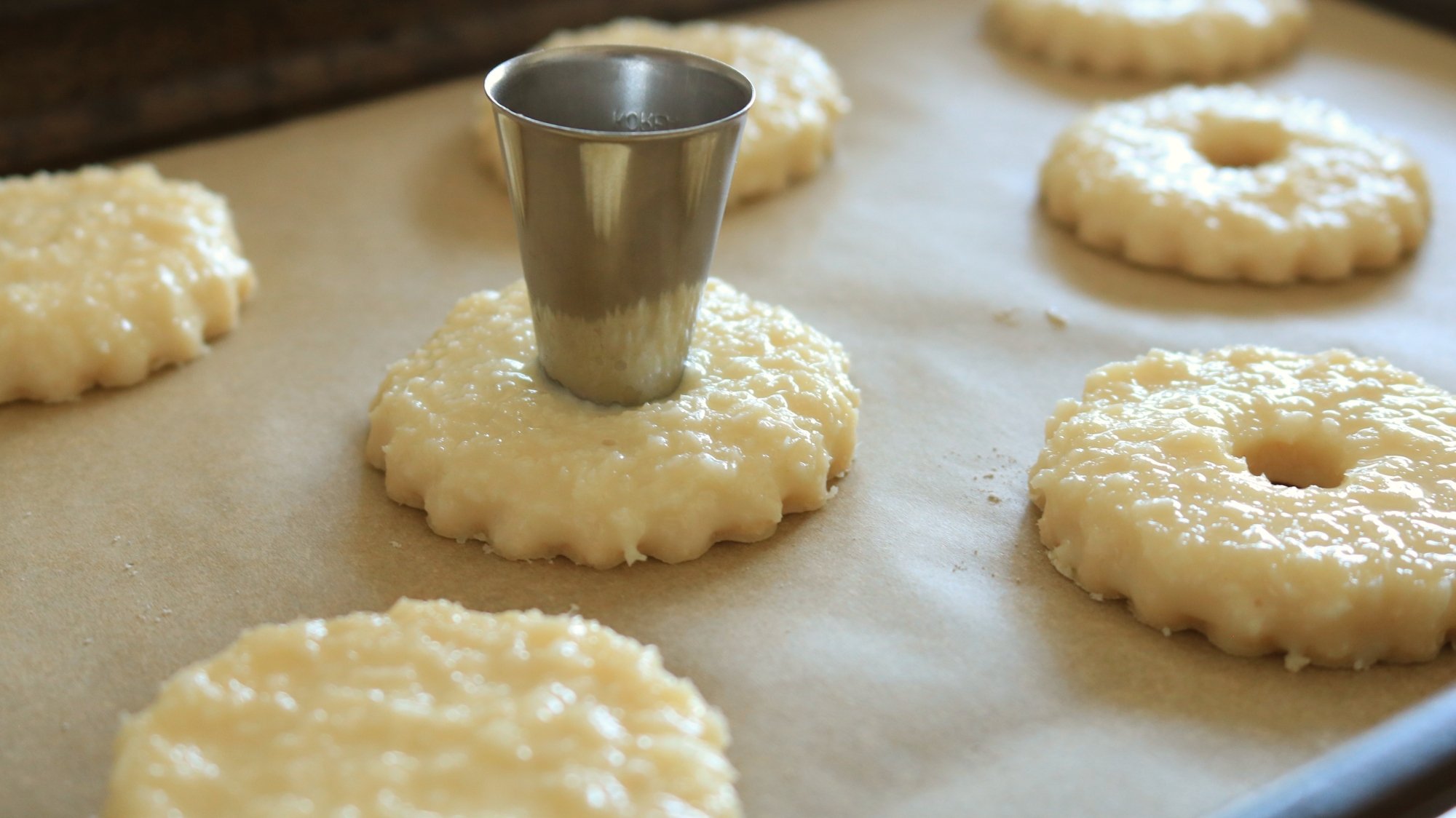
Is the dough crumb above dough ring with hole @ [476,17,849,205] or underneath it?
underneath

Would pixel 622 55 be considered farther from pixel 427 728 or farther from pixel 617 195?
pixel 427 728

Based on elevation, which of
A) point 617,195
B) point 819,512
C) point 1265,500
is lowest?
point 819,512

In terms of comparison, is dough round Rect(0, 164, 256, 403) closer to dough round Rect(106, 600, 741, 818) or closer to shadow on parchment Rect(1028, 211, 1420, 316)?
dough round Rect(106, 600, 741, 818)

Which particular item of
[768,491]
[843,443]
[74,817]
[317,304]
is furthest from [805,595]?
[317,304]

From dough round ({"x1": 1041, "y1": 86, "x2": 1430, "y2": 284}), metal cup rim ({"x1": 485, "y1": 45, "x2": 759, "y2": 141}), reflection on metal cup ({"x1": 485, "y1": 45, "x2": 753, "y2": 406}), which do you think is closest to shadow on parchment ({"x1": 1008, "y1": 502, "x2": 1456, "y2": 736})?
reflection on metal cup ({"x1": 485, "y1": 45, "x2": 753, "y2": 406})

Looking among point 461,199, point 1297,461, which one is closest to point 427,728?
point 1297,461

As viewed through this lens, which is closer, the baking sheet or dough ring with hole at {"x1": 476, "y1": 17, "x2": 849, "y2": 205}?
the baking sheet
